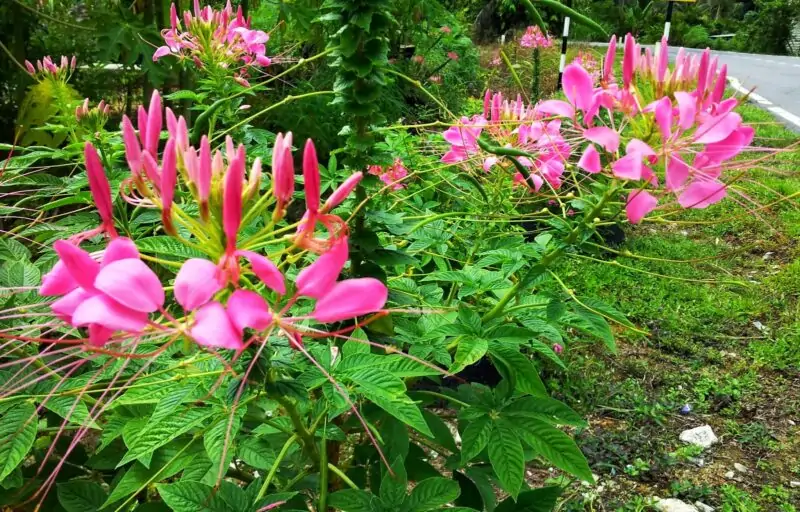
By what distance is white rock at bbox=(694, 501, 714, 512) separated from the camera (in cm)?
197

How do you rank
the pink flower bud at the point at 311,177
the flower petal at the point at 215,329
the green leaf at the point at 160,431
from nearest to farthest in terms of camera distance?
1. the flower petal at the point at 215,329
2. the pink flower bud at the point at 311,177
3. the green leaf at the point at 160,431

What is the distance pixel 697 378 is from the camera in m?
2.63

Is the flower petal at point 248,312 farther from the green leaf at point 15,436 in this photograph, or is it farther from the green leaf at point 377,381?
the green leaf at point 15,436

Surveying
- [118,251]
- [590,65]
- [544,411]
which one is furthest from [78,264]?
[590,65]

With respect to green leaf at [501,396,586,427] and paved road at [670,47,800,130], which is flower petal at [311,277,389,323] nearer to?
green leaf at [501,396,586,427]

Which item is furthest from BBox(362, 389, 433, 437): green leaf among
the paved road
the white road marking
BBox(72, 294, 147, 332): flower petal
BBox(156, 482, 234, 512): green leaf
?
the white road marking

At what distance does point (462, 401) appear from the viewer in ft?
3.83

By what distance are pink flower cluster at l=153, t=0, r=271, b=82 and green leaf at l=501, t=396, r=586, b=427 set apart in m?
1.02

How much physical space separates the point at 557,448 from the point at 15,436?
802mm

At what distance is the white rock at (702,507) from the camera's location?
197 centimetres

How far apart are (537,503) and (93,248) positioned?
3.01ft

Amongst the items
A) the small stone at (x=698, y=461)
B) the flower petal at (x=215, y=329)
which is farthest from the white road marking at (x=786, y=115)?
the flower petal at (x=215, y=329)

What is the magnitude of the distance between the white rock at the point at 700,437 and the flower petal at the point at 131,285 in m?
2.25

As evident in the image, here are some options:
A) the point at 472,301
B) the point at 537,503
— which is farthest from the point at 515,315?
the point at 472,301
